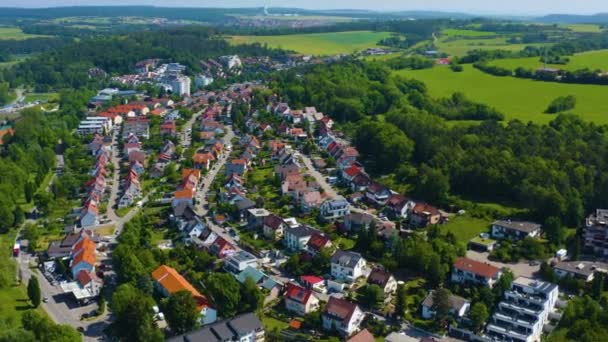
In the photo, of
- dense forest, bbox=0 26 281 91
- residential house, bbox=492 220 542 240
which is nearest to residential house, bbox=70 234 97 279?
residential house, bbox=492 220 542 240

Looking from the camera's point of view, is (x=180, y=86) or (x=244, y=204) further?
(x=180, y=86)

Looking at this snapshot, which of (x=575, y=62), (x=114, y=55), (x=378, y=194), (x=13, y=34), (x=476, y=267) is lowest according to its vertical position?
(x=378, y=194)

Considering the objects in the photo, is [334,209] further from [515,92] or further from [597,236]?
[515,92]

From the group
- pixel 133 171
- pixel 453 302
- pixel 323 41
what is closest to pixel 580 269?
pixel 453 302

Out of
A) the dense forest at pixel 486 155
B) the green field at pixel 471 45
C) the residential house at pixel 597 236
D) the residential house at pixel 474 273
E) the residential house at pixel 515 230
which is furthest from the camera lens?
the green field at pixel 471 45

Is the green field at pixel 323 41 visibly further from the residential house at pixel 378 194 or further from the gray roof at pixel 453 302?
the gray roof at pixel 453 302

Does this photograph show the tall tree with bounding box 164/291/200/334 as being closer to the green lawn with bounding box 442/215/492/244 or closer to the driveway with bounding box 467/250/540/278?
the driveway with bounding box 467/250/540/278

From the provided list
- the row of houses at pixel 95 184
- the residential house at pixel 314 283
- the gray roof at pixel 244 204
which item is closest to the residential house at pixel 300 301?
the residential house at pixel 314 283

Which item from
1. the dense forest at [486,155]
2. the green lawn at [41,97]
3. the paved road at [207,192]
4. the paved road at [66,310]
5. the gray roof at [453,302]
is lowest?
the green lawn at [41,97]
